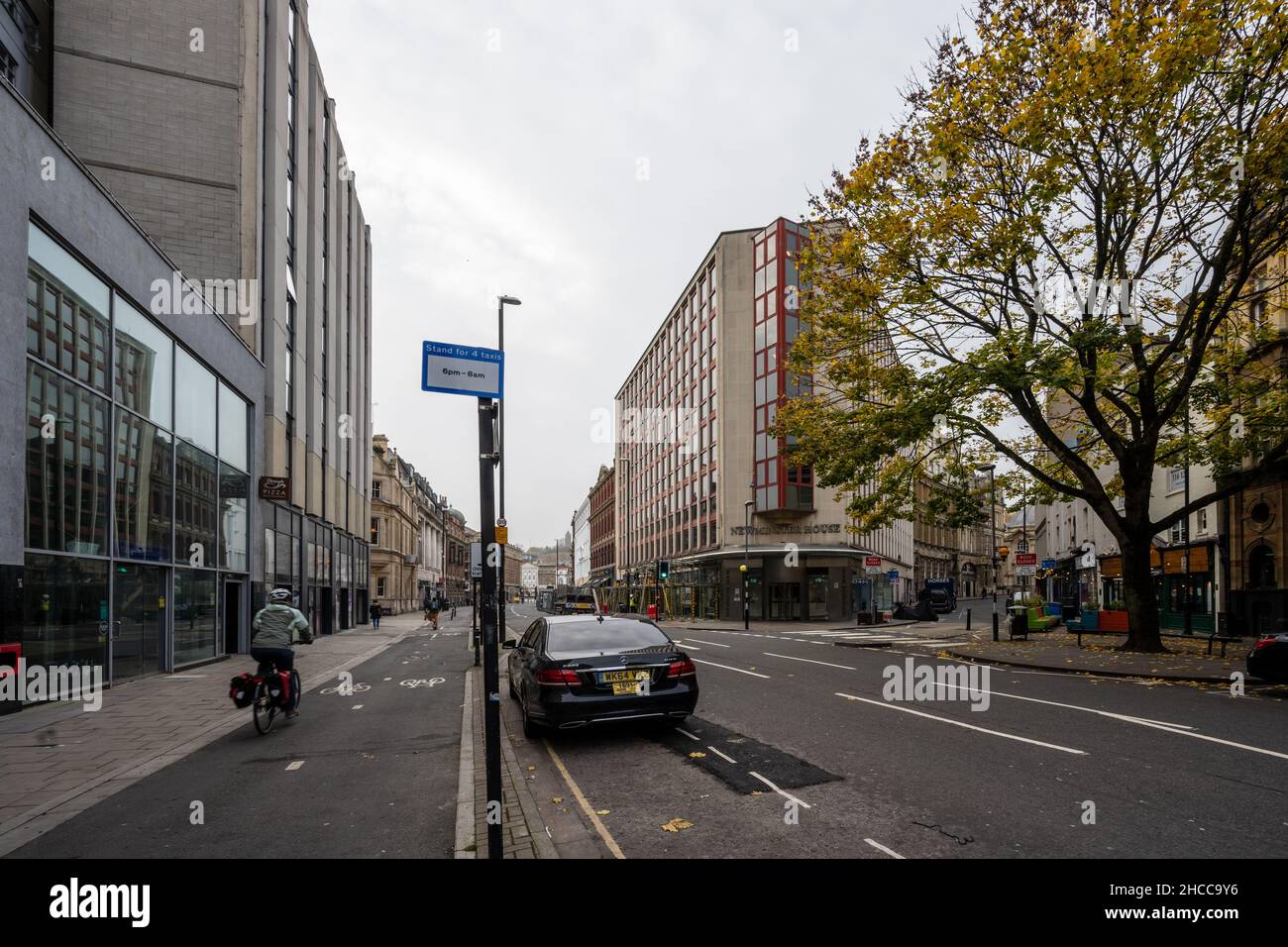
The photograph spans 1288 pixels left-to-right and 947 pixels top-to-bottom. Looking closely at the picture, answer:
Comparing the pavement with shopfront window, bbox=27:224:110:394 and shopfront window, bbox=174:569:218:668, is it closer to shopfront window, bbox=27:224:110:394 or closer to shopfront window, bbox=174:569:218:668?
shopfront window, bbox=174:569:218:668

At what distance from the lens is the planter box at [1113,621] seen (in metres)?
25.8

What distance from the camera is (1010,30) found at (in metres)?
16.3

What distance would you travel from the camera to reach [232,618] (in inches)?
883

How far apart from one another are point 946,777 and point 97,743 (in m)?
9.62

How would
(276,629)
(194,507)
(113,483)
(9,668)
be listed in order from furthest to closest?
(194,507), (113,483), (9,668), (276,629)

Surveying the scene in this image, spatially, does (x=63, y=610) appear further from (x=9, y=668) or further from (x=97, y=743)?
(x=97, y=743)

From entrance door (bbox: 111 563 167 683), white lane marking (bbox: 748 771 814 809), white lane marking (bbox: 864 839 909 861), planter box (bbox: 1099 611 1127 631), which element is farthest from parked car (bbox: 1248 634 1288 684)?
entrance door (bbox: 111 563 167 683)

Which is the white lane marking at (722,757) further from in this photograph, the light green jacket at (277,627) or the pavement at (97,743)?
the pavement at (97,743)

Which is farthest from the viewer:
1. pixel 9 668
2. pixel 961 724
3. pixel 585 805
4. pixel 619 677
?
pixel 9 668

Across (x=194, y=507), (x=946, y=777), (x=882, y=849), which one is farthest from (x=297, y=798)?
(x=194, y=507)

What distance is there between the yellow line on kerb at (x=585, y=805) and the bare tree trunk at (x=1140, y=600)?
16.5m

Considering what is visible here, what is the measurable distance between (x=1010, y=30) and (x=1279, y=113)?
17.7 ft

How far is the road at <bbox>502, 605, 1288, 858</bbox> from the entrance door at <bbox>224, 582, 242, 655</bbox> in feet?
55.8
